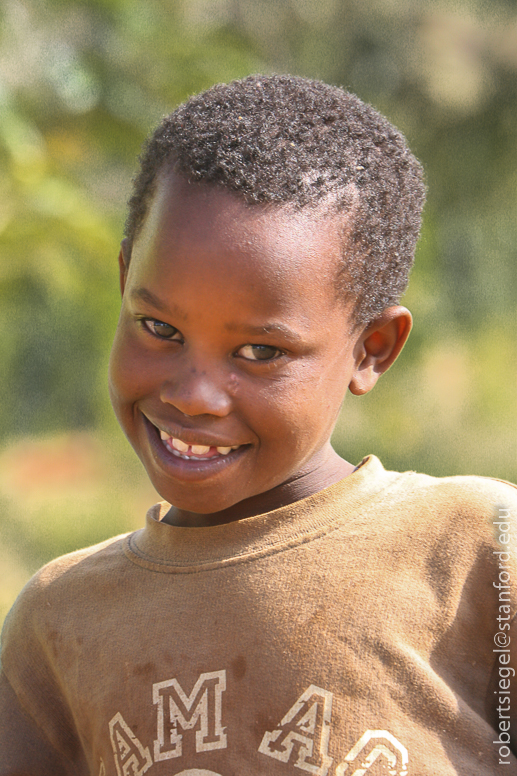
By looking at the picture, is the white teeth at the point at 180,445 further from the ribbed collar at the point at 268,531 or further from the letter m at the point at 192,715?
the letter m at the point at 192,715

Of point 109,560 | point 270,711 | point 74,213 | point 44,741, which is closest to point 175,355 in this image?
point 109,560

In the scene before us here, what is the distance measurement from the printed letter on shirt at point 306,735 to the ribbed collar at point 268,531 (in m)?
0.22

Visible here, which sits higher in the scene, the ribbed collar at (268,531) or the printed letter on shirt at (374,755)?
the ribbed collar at (268,531)

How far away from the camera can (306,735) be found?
1.20 metres

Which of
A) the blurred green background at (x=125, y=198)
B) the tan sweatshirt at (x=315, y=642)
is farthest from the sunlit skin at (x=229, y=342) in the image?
the blurred green background at (x=125, y=198)

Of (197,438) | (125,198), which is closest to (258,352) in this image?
(197,438)

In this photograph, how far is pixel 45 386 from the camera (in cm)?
951

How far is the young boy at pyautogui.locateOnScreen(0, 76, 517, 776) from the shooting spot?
121 centimetres

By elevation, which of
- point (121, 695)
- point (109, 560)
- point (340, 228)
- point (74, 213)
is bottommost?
point (121, 695)

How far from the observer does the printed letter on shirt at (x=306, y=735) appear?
119cm

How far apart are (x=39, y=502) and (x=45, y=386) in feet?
8.75

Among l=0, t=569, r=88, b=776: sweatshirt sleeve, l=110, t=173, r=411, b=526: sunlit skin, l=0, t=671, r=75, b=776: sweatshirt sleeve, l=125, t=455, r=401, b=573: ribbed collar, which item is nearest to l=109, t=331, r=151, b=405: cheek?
l=110, t=173, r=411, b=526: sunlit skin

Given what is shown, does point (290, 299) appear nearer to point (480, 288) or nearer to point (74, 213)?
point (74, 213)

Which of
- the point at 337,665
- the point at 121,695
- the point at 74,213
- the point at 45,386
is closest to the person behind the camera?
the point at 337,665
